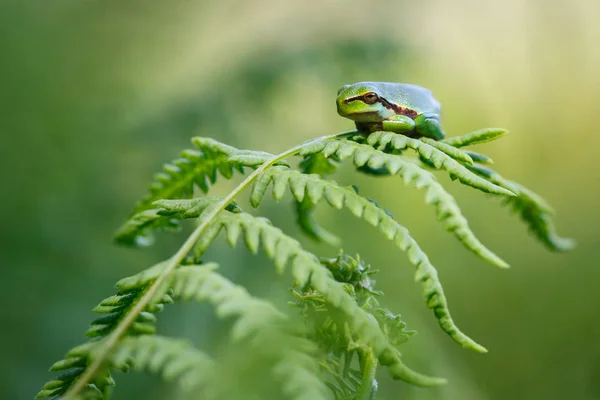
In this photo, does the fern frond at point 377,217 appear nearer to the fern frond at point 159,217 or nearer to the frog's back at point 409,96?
the fern frond at point 159,217

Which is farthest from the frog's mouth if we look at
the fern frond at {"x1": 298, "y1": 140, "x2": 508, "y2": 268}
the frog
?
the fern frond at {"x1": 298, "y1": 140, "x2": 508, "y2": 268}

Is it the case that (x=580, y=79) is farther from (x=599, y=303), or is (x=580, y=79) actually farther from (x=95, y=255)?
(x=95, y=255)

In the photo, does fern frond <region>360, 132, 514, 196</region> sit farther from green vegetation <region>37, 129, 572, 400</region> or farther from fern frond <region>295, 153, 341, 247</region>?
fern frond <region>295, 153, 341, 247</region>

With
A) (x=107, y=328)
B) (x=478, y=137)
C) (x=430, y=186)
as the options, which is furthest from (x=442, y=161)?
(x=107, y=328)

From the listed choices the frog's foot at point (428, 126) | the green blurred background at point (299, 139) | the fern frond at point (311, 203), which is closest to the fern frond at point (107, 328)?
the fern frond at point (311, 203)

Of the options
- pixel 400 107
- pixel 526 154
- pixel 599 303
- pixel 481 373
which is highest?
pixel 400 107

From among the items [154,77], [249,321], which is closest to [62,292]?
[249,321]
